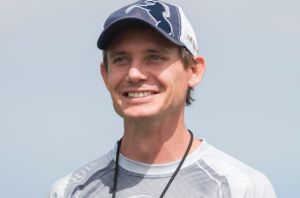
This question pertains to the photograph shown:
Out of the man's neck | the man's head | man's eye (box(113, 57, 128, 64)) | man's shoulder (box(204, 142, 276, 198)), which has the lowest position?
man's shoulder (box(204, 142, 276, 198))

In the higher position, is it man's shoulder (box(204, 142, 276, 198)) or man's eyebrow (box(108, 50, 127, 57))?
man's eyebrow (box(108, 50, 127, 57))

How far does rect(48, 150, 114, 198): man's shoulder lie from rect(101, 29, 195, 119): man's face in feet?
2.66

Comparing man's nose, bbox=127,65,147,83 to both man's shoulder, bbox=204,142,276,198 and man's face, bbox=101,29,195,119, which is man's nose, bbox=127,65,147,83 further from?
man's shoulder, bbox=204,142,276,198

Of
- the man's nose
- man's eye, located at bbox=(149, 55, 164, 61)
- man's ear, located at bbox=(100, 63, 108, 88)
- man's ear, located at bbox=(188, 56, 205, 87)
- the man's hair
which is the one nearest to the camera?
the man's nose

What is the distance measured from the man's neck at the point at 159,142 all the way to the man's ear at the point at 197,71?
39 centimetres

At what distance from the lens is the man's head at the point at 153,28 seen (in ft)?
31.5

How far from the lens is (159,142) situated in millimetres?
9820

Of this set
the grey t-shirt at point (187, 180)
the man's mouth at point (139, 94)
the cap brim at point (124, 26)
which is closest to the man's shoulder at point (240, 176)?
the grey t-shirt at point (187, 180)

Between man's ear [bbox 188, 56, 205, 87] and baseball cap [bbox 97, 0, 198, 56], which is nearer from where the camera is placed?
baseball cap [bbox 97, 0, 198, 56]

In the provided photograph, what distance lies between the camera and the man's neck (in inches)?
384

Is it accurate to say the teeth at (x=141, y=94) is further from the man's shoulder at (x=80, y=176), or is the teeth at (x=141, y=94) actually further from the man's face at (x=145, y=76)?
the man's shoulder at (x=80, y=176)

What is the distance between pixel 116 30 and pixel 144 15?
31 centimetres

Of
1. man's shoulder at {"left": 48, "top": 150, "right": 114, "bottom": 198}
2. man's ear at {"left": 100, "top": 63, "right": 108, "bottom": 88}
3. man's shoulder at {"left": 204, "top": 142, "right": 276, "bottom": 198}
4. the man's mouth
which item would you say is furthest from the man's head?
man's shoulder at {"left": 48, "top": 150, "right": 114, "bottom": 198}

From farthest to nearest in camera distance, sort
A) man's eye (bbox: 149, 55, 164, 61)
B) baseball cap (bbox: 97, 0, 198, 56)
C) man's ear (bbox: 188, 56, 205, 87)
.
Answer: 1. man's ear (bbox: 188, 56, 205, 87)
2. baseball cap (bbox: 97, 0, 198, 56)
3. man's eye (bbox: 149, 55, 164, 61)
